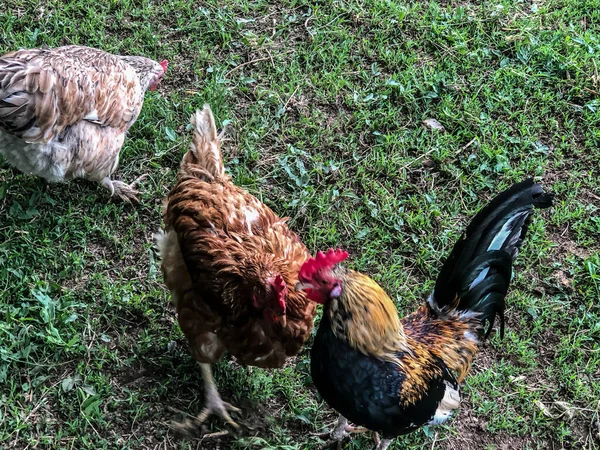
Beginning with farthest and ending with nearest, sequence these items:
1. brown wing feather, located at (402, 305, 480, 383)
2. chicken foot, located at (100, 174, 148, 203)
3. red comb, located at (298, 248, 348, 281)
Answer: chicken foot, located at (100, 174, 148, 203), brown wing feather, located at (402, 305, 480, 383), red comb, located at (298, 248, 348, 281)

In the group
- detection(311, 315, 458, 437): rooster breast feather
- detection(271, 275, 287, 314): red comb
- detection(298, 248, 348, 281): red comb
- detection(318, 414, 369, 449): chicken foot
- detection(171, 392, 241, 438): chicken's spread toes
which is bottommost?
detection(171, 392, 241, 438): chicken's spread toes

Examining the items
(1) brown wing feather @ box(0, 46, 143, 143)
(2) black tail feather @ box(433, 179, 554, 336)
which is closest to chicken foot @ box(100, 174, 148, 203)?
(1) brown wing feather @ box(0, 46, 143, 143)

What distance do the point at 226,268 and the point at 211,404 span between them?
0.96 m

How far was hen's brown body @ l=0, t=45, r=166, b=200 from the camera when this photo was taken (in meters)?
3.45

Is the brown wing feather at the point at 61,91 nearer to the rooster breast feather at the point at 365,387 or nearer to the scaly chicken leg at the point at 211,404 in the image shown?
the scaly chicken leg at the point at 211,404

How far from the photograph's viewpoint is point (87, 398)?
11.2ft

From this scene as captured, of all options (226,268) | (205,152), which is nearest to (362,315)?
(226,268)

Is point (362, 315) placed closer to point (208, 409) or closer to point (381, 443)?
point (381, 443)

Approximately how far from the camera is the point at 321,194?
455 centimetres

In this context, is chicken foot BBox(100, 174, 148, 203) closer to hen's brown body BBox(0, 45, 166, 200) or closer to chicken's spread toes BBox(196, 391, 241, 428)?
hen's brown body BBox(0, 45, 166, 200)

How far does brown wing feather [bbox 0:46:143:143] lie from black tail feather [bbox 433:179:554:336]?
100 inches

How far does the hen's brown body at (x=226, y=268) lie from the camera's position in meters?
3.10

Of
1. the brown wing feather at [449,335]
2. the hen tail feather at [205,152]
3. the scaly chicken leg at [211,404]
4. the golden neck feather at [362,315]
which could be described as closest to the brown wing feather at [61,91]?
the hen tail feather at [205,152]

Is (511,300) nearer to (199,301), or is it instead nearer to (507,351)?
(507,351)
